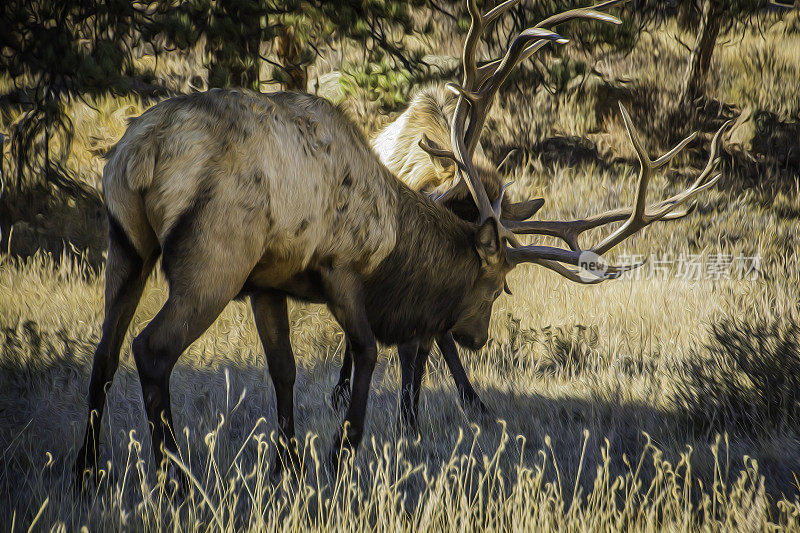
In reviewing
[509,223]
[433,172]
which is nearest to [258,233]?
[509,223]

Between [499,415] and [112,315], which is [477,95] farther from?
[112,315]

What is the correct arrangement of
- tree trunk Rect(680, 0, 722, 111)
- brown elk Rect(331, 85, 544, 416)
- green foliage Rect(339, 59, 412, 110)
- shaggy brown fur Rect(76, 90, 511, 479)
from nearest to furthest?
shaggy brown fur Rect(76, 90, 511, 479), brown elk Rect(331, 85, 544, 416), green foliage Rect(339, 59, 412, 110), tree trunk Rect(680, 0, 722, 111)

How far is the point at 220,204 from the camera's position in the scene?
2902mm

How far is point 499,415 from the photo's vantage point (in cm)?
438

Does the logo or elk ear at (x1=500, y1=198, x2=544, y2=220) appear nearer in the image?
the logo

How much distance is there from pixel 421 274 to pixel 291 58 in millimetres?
3910

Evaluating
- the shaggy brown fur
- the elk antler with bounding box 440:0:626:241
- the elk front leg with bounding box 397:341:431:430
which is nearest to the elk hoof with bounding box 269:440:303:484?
the shaggy brown fur

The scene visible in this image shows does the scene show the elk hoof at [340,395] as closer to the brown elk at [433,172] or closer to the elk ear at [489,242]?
the brown elk at [433,172]

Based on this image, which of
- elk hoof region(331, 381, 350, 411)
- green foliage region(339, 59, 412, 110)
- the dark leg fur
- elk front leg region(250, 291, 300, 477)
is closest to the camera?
the dark leg fur

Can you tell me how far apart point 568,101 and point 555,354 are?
718 cm

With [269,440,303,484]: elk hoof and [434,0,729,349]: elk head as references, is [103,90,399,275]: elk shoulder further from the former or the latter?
[269,440,303,484]: elk hoof

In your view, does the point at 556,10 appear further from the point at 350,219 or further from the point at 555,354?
the point at 350,219

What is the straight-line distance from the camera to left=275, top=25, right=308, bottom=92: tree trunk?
6.33 metres

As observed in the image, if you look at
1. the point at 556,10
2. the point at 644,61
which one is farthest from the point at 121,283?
the point at 644,61
